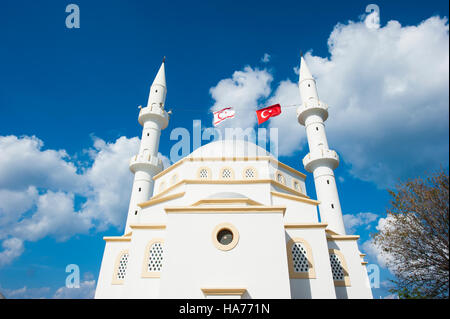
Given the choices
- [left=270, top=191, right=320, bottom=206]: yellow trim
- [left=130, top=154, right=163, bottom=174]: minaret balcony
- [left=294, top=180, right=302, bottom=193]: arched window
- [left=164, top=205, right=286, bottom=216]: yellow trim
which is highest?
[left=130, top=154, right=163, bottom=174]: minaret balcony

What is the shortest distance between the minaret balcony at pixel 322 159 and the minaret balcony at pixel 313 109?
3.84 m

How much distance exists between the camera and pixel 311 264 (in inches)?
481

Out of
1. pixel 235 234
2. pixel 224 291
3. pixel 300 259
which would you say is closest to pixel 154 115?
pixel 235 234

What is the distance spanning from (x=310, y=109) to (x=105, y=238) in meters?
18.9

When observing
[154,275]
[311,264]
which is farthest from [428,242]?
[154,275]

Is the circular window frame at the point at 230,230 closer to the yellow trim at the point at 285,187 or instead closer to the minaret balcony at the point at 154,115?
the yellow trim at the point at 285,187

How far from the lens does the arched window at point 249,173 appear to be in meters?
18.7

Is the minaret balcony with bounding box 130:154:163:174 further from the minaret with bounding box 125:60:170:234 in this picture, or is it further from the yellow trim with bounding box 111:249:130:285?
the yellow trim with bounding box 111:249:130:285

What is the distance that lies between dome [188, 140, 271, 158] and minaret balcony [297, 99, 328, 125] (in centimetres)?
527

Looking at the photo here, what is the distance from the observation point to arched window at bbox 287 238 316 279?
39.7ft

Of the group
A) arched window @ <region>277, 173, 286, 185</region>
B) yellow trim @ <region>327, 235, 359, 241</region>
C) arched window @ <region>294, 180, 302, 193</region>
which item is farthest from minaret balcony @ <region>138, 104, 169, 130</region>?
yellow trim @ <region>327, 235, 359, 241</region>

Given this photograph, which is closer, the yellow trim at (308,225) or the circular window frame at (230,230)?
the circular window frame at (230,230)

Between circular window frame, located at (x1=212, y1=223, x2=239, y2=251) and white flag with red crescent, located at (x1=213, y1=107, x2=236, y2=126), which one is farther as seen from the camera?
white flag with red crescent, located at (x1=213, y1=107, x2=236, y2=126)

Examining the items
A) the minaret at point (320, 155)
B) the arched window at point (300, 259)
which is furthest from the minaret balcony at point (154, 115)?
the arched window at point (300, 259)
